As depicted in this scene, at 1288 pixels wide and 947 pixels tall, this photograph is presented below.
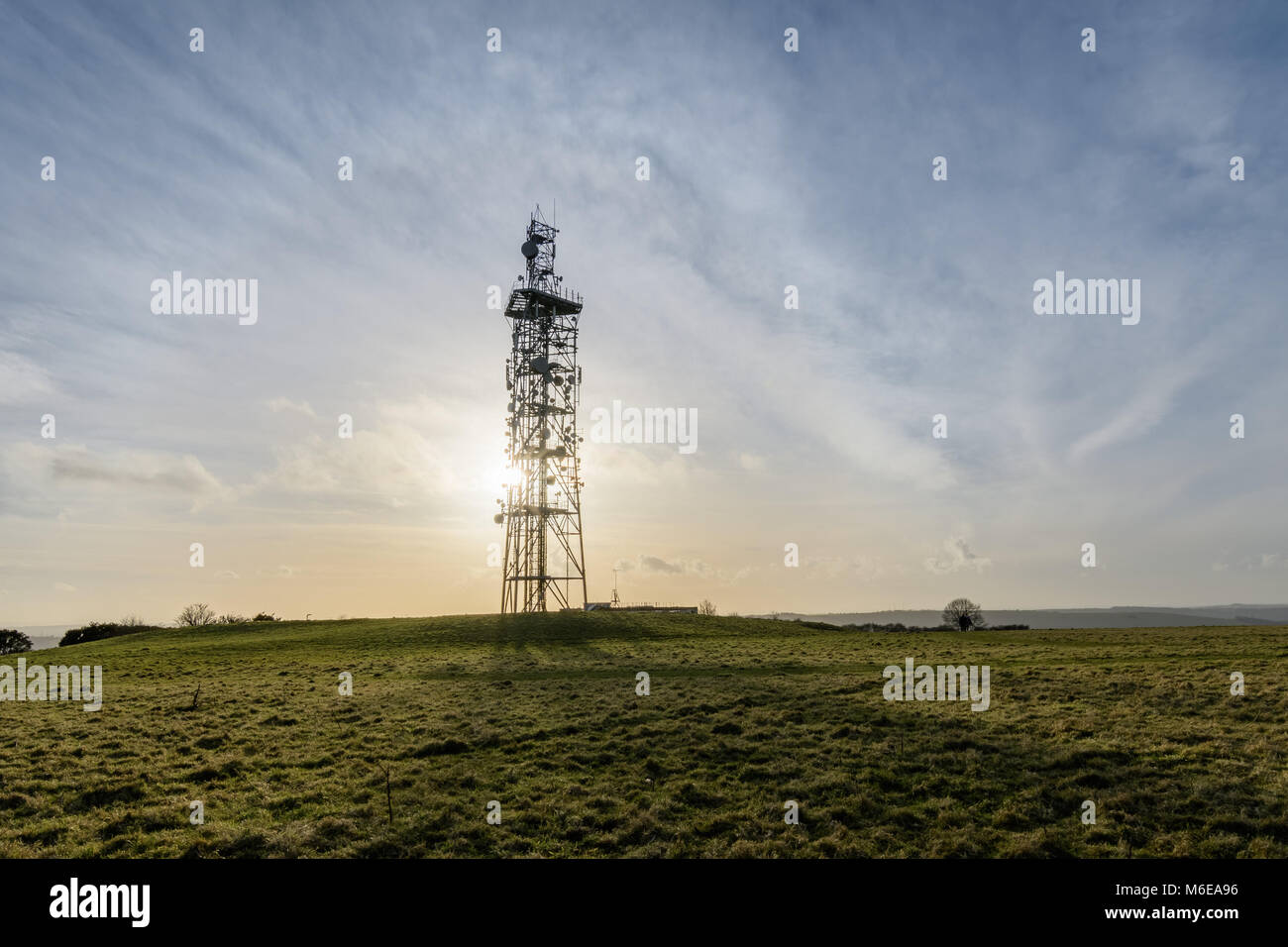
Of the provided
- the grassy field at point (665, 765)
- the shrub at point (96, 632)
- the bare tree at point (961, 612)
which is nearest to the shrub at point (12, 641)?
the shrub at point (96, 632)

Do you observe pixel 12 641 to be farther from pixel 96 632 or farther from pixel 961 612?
pixel 961 612

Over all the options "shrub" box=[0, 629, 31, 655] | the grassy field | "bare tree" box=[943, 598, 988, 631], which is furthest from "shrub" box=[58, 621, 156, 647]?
"bare tree" box=[943, 598, 988, 631]

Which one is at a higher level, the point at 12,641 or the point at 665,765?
the point at 665,765

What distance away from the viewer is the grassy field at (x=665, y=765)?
447 inches

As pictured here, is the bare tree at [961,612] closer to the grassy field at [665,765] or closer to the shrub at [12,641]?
the grassy field at [665,765]

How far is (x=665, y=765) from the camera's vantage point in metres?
15.8

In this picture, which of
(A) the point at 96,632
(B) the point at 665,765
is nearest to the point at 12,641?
(A) the point at 96,632

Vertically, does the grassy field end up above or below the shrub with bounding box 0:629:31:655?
above

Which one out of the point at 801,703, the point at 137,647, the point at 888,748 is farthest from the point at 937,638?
the point at 137,647

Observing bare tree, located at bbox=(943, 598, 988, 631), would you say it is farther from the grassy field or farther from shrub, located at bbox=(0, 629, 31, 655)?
shrub, located at bbox=(0, 629, 31, 655)

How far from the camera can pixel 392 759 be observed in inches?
666

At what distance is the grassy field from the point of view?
37.2 feet

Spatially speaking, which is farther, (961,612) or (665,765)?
(961,612)
